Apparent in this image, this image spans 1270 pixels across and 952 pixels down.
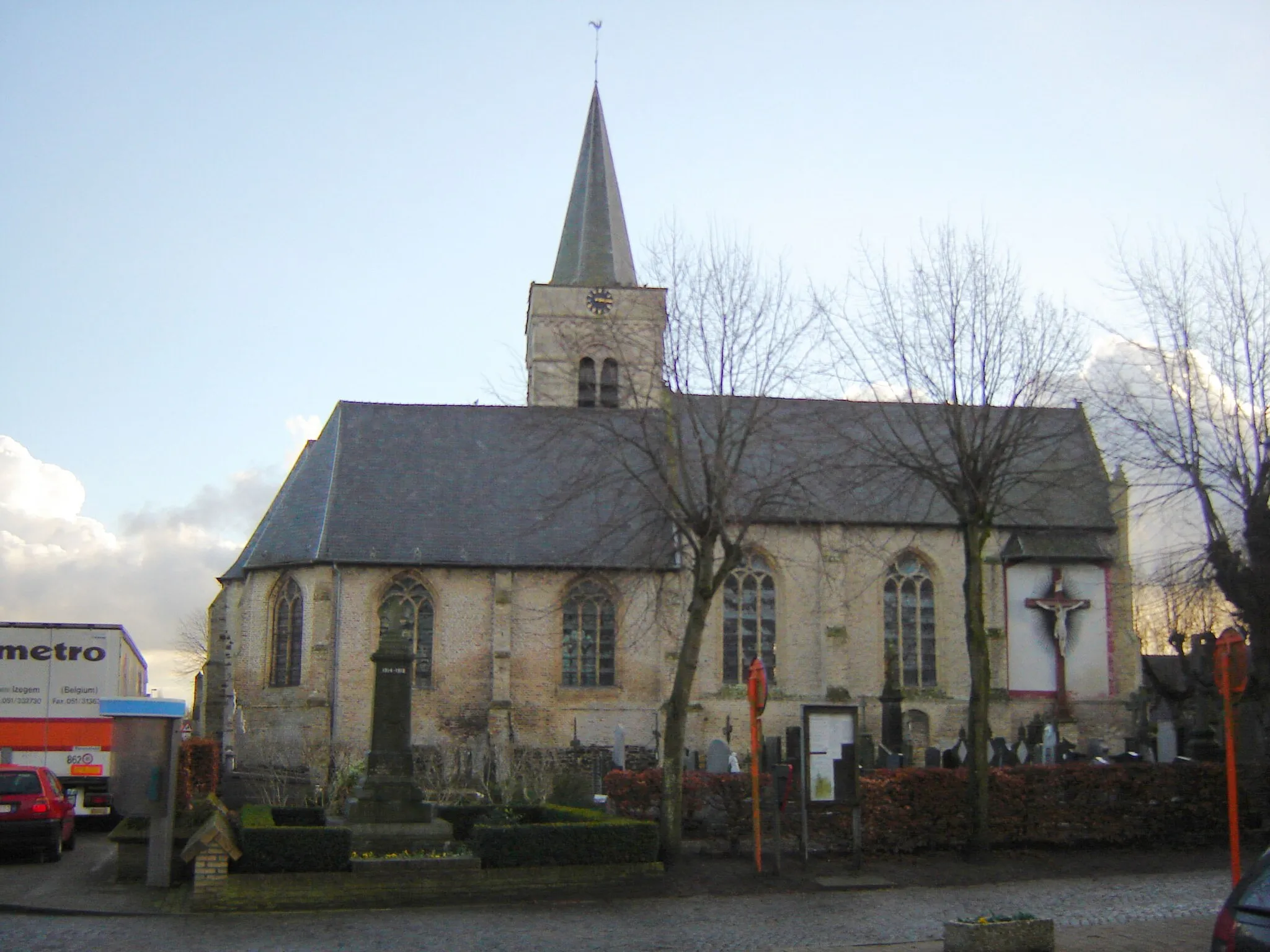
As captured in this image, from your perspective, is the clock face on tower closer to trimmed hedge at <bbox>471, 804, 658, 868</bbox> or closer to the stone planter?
trimmed hedge at <bbox>471, 804, 658, 868</bbox>

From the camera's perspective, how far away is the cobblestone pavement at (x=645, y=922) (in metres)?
11.2

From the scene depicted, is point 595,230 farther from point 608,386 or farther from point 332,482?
point 332,482

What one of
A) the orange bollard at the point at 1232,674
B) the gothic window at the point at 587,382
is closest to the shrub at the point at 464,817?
the orange bollard at the point at 1232,674

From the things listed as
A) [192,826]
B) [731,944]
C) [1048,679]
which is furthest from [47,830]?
[1048,679]

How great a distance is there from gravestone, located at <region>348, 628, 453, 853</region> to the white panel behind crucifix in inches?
801

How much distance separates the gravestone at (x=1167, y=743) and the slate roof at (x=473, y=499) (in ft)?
29.7

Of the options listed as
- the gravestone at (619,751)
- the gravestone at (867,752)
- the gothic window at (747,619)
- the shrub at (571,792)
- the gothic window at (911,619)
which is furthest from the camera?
the gothic window at (911,619)

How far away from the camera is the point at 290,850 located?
13.5 m

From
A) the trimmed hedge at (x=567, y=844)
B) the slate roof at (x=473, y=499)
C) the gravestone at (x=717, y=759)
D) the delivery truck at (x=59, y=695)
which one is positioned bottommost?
the trimmed hedge at (x=567, y=844)

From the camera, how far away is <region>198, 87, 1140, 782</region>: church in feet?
103

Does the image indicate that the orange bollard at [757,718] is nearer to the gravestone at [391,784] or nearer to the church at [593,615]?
the gravestone at [391,784]

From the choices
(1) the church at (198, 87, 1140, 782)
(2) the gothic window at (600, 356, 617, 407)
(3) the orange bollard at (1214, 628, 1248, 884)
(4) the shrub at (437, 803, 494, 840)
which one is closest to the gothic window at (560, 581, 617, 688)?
(1) the church at (198, 87, 1140, 782)

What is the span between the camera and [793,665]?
107ft

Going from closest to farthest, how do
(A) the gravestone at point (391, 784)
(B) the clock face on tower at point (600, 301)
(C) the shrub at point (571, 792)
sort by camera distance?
1. (A) the gravestone at point (391, 784)
2. (C) the shrub at point (571, 792)
3. (B) the clock face on tower at point (600, 301)
